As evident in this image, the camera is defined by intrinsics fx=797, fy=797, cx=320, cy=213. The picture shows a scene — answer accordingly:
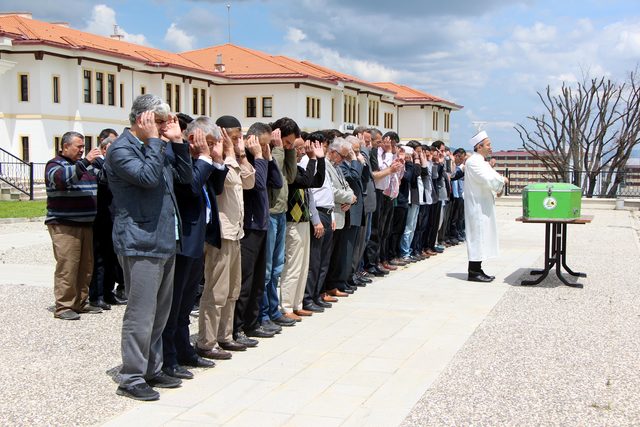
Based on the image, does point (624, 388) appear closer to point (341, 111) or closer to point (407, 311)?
point (407, 311)

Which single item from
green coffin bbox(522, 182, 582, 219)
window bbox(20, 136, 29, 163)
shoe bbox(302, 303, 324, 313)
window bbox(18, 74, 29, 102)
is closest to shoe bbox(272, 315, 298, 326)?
shoe bbox(302, 303, 324, 313)

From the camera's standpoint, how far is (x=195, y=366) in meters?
6.40

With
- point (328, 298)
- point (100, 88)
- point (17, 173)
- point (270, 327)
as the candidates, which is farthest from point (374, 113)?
point (270, 327)

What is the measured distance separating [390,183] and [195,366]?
5877mm

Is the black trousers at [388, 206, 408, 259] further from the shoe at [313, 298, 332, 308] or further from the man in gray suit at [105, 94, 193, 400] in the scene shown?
the man in gray suit at [105, 94, 193, 400]

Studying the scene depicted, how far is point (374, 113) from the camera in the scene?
68.1 metres

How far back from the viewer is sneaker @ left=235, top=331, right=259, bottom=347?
7.07 metres

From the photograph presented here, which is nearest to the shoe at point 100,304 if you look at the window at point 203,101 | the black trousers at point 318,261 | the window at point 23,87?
the black trousers at point 318,261

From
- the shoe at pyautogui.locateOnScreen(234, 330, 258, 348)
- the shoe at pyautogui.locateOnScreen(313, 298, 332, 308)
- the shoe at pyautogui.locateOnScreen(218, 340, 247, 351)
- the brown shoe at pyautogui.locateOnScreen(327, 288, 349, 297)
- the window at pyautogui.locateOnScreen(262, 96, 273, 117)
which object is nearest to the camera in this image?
the shoe at pyautogui.locateOnScreen(218, 340, 247, 351)

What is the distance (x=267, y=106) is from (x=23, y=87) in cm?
1868

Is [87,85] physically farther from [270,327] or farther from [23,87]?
[270,327]

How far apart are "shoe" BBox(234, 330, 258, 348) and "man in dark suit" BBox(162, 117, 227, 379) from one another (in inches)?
27.5

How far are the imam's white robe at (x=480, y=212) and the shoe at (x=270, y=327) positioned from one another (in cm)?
442

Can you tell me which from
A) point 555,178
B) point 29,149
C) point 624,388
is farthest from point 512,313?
point 29,149
